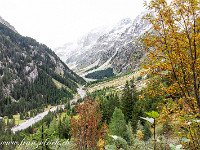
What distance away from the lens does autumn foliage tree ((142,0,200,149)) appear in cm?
568

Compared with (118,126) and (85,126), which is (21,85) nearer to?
(118,126)

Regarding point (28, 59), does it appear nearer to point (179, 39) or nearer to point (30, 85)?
point (30, 85)

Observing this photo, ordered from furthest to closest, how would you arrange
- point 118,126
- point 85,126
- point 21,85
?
point 21,85 < point 118,126 < point 85,126

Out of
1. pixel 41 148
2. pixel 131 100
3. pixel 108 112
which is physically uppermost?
pixel 41 148

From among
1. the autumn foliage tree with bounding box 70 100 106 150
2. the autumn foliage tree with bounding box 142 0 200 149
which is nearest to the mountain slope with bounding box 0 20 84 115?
the autumn foliage tree with bounding box 70 100 106 150

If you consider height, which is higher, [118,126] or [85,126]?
[85,126]

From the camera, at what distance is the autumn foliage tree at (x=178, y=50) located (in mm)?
5680

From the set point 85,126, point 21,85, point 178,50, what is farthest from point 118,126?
point 21,85

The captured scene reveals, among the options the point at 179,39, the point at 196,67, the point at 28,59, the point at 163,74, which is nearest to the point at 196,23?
the point at 179,39

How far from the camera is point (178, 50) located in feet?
19.7

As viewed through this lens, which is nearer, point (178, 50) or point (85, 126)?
point (178, 50)

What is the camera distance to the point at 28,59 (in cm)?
17612

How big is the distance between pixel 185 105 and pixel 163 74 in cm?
185

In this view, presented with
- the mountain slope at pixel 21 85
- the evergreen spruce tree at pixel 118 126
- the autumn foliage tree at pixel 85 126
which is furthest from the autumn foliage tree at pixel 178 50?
the mountain slope at pixel 21 85
